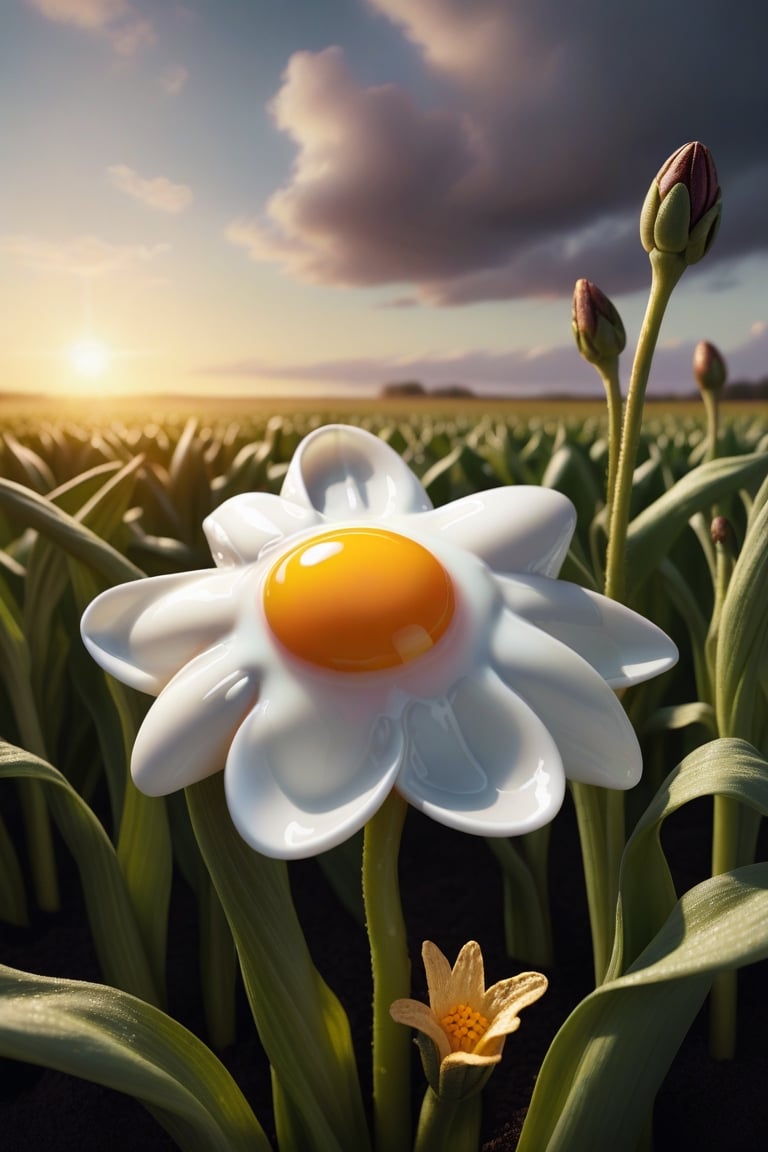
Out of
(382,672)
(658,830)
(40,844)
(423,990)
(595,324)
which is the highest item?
(595,324)

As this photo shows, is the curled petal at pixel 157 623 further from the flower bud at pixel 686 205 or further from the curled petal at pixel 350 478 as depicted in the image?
the flower bud at pixel 686 205

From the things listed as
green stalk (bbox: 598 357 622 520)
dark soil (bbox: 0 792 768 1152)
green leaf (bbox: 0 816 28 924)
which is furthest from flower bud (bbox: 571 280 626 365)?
green leaf (bbox: 0 816 28 924)

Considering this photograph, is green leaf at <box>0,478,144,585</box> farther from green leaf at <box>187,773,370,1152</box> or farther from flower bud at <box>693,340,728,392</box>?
flower bud at <box>693,340,728,392</box>

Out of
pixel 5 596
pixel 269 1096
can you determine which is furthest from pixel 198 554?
pixel 269 1096

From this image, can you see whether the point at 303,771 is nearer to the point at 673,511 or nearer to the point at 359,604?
the point at 359,604

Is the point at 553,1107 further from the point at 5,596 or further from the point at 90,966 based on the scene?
the point at 5,596

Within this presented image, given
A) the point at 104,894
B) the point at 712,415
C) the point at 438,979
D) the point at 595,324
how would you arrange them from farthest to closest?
the point at 712,415
the point at 104,894
the point at 595,324
the point at 438,979

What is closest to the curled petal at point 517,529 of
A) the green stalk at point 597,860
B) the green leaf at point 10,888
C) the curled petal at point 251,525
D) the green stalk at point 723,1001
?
the curled petal at point 251,525

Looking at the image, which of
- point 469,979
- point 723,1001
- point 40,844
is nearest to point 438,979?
point 469,979
